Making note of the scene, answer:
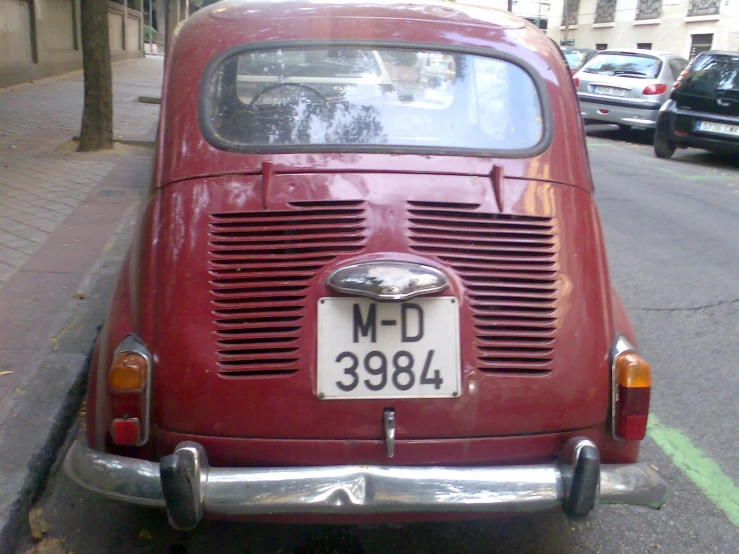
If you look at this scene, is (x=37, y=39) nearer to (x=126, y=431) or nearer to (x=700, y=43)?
(x=126, y=431)

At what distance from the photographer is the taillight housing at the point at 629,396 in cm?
246

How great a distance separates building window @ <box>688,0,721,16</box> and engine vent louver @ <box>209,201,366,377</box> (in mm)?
32437

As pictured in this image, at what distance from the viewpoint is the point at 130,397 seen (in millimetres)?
2367

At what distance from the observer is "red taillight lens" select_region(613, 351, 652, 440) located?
246cm

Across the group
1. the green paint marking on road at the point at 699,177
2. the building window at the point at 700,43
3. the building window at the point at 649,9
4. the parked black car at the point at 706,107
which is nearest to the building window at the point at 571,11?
the building window at the point at 649,9

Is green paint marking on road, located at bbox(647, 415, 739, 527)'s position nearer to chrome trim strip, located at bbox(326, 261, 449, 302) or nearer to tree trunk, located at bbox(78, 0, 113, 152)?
chrome trim strip, located at bbox(326, 261, 449, 302)

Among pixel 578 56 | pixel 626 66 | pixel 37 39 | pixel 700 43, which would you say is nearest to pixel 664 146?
pixel 626 66

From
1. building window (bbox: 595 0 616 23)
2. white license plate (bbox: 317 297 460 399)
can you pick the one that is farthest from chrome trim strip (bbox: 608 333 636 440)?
building window (bbox: 595 0 616 23)

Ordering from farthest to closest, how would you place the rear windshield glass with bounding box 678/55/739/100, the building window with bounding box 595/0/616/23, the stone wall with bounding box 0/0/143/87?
the building window with bounding box 595/0/616/23 → the stone wall with bounding box 0/0/143/87 → the rear windshield glass with bounding box 678/55/739/100

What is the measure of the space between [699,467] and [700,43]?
32.4 meters

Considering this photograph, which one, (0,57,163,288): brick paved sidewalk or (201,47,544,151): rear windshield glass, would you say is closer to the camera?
(201,47,544,151): rear windshield glass

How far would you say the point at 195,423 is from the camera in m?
2.38

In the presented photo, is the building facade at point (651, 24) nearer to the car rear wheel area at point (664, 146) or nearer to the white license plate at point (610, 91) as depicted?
the white license plate at point (610, 91)

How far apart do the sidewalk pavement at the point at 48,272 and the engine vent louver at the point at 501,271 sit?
5.73ft
